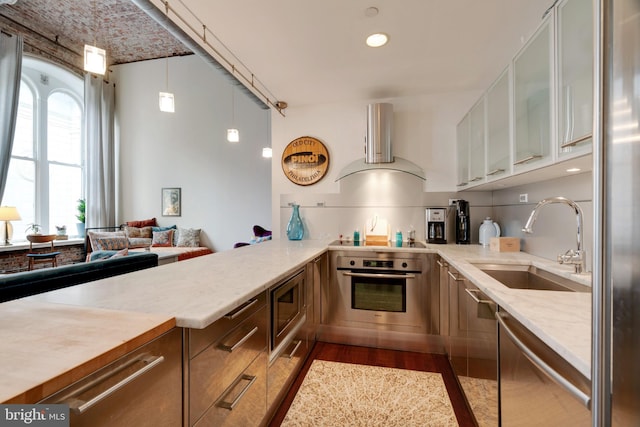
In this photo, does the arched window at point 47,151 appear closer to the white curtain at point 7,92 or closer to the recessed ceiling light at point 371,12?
the white curtain at point 7,92

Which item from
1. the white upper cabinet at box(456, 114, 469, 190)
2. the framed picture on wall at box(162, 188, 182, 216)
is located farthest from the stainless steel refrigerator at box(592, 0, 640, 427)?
the framed picture on wall at box(162, 188, 182, 216)

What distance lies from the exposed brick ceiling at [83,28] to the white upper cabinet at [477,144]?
16.6 feet

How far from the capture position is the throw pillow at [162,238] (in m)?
5.86

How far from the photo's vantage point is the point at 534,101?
1474 millimetres

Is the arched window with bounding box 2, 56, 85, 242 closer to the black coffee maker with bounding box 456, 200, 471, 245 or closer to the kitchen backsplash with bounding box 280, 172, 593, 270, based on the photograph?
the kitchen backsplash with bounding box 280, 172, 593, 270

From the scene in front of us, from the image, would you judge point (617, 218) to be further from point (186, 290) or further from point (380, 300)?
point (380, 300)

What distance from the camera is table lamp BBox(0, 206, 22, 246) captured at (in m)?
4.51

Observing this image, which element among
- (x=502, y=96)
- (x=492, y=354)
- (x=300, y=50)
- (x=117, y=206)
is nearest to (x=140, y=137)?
(x=117, y=206)

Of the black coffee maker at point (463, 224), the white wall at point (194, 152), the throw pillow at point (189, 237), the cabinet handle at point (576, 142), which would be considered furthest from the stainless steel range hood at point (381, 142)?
the throw pillow at point (189, 237)

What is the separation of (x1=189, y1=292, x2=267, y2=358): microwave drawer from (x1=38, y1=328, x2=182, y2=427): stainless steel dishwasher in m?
0.05

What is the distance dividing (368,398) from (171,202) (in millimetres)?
5844

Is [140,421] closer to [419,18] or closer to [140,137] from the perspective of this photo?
[419,18]

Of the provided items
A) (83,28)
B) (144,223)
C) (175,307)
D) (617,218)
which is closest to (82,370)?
(175,307)

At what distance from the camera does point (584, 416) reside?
2.23 ft
